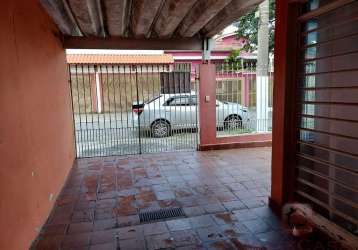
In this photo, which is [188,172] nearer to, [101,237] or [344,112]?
[101,237]

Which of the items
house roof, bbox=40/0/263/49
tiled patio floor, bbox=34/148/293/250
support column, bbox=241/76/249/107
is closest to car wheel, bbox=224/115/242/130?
support column, bbox=241/76/249/107

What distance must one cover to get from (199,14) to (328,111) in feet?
7.74

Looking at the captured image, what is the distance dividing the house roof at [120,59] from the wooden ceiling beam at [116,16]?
15.1ft

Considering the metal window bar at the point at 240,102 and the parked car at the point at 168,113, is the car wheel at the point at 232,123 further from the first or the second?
the parked car at the point at 168,113

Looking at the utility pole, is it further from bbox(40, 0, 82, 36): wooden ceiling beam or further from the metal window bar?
bbox(40, 0, 82, 36): wooden ceiling beam

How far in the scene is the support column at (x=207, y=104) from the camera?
19.2 feet

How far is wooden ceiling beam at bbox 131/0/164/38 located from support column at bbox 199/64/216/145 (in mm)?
1500

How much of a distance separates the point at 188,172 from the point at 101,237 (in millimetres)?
2181

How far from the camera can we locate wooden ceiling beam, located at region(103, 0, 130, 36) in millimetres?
3580

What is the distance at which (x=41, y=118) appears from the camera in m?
3.23

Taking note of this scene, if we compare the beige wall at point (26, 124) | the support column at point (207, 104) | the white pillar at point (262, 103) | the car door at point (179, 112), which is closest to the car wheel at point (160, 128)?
the car door at point (179, 112)

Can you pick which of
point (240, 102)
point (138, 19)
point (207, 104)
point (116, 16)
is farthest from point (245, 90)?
point (116, 16)

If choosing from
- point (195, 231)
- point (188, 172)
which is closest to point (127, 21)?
point (188, 172)

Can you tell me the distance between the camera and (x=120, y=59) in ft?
33.7
